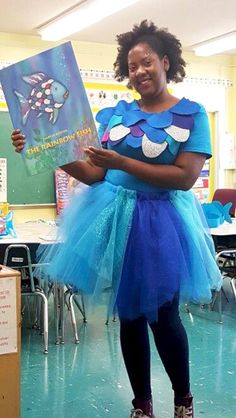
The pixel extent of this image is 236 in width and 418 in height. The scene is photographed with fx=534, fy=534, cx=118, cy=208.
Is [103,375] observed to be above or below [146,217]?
below

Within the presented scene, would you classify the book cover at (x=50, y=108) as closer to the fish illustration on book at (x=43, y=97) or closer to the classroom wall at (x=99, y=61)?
the fish illustration on book at (x=43, y=97)

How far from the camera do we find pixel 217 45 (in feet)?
20.2

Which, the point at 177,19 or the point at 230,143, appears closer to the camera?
the point at 177,19

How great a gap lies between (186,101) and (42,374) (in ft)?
5.54

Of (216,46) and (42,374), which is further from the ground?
(216,46)

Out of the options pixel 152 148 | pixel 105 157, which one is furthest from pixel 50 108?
pixel 152 148

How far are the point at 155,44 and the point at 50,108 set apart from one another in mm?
428

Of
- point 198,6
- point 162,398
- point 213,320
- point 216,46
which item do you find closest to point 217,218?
point 213,320

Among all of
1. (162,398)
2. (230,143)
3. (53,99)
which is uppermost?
(230,143)

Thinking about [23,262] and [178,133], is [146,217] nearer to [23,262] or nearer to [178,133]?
[178,133]

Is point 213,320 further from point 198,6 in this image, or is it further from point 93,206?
point 198,6

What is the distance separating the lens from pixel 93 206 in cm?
191

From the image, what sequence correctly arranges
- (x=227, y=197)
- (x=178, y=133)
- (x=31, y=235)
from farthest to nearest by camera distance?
(x=227, y=197) → (x=31, y=235) → (x=178, y=133)

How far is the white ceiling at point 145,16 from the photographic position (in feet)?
15.6
